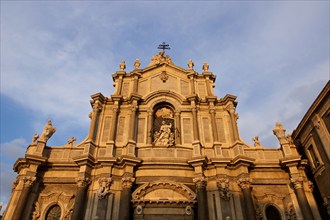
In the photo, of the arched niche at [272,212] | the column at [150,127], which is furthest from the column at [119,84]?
the arched niche at [272,212]

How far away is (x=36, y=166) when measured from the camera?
567 inches

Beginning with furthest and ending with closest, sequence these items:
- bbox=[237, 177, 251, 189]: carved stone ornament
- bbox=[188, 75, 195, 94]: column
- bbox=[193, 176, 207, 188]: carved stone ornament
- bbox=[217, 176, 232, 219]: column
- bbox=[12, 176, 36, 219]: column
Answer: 1. bbox=[188, 75, 195, 94]: column
2. bbox=[237, 177, 251, 189]: carved stone ornament
3. bbox=[193, 176, 207, 188]: carved stone ornament
4. bbox=[217, 176, 232, 219]: column
5. bbox=[12, 176, 36, 219]: column

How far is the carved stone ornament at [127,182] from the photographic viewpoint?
1381cm

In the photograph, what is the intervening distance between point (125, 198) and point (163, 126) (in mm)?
5349

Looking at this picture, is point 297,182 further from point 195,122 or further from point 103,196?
point 103,196

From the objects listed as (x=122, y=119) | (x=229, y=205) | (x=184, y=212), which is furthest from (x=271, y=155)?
(x=122, y=119)

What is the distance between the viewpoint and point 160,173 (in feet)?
48.1

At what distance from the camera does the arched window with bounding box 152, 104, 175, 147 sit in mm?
16453

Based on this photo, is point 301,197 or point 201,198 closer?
point 201,198

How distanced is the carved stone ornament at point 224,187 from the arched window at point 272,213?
249 centimetres

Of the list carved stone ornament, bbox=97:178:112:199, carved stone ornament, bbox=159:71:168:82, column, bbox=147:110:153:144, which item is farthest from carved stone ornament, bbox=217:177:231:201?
carved stone ornament, bbox=159:71:168:82

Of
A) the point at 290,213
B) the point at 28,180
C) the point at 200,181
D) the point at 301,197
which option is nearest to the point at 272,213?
the point at 290,213

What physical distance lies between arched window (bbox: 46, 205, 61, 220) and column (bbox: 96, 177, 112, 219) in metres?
2.33

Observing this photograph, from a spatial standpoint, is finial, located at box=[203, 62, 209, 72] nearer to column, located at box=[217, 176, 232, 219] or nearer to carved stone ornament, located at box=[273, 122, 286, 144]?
carved stone ornament, located at box=[273, 122, 286, 144]
